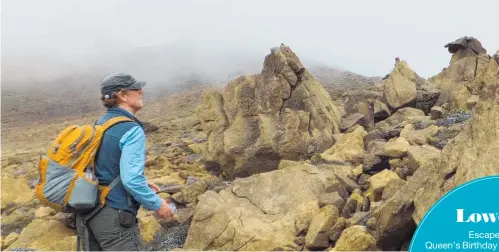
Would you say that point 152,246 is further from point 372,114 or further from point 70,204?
point 372,114

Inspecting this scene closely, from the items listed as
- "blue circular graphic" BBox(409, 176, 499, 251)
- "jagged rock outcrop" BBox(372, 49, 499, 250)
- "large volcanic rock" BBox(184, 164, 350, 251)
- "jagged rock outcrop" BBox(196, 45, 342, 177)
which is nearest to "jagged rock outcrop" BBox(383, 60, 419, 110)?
"jagged rock outcrop" BBox(196, 45, 342, 177)

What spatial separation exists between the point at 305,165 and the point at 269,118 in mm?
6756

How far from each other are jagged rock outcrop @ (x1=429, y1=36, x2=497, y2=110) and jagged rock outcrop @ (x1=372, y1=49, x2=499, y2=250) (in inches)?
505

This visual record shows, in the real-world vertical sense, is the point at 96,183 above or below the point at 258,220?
above

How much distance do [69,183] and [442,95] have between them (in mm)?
21828

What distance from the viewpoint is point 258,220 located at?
10.1 metres

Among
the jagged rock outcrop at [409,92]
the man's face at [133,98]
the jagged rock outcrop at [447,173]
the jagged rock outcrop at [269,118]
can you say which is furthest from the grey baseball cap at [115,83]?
the jagged rock outcrop at [409,92]

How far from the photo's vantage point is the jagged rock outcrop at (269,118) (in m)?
17.6

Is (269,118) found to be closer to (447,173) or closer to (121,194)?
(447,173)

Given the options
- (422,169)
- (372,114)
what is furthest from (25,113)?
(422,169)

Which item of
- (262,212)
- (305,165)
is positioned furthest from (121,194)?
(305,165)

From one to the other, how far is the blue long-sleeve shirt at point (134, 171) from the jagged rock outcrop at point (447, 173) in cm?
419

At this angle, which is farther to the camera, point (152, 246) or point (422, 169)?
point (152, 246)

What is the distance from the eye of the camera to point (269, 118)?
61.3ft
